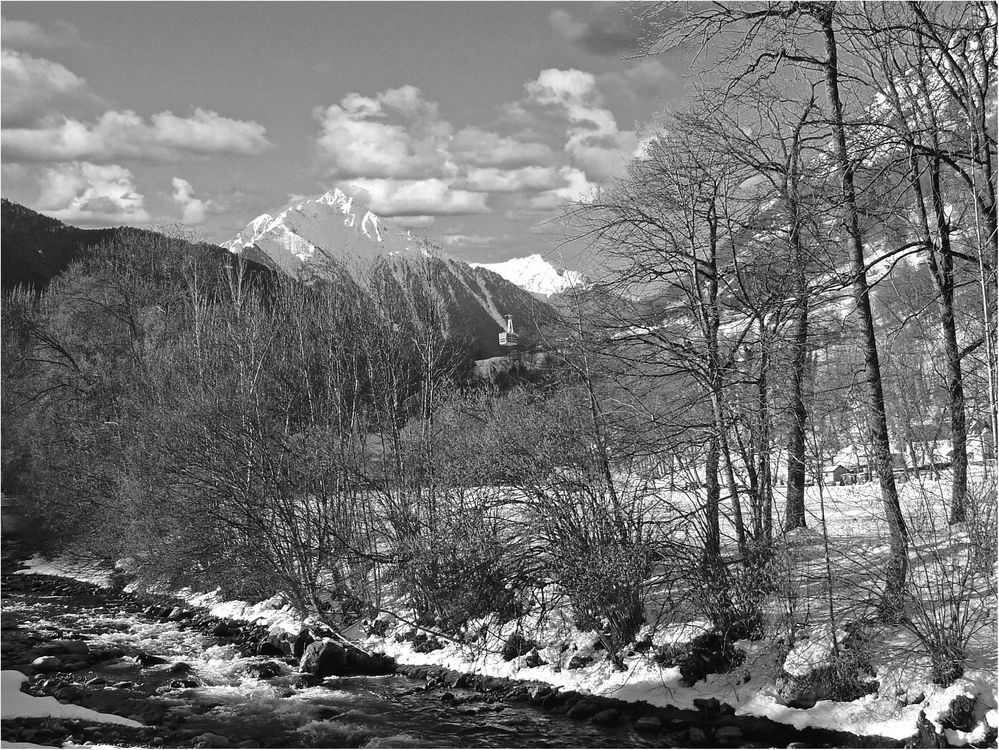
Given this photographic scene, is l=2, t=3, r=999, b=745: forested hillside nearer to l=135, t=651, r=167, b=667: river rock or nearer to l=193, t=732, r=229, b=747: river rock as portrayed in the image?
l=135, t=651, r=167, b=667: river rock

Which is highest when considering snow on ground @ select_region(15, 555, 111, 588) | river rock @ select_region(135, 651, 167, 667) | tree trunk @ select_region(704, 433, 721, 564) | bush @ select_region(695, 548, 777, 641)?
tree trunk @ select_region(704, 433, 721, 564)

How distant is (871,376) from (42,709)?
14.3m

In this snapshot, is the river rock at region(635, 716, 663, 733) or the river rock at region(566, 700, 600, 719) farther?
the river rock at region(566, 700, 600, 719)

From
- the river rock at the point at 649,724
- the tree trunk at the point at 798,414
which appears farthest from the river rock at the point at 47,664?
the tree trunk at the point at 798,414

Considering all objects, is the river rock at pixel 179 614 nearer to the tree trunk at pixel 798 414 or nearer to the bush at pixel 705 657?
the bush at pixel 705 657

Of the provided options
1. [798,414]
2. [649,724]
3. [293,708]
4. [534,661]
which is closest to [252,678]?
[293,708]

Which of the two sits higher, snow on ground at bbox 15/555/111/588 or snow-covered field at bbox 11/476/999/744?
snow-covered field at bbox 11/476/999/744

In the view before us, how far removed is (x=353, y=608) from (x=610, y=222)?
1086 centimetres

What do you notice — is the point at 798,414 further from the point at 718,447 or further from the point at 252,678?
the point at 252,678

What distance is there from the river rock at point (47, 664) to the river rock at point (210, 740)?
5.86 m

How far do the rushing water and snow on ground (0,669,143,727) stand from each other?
1.36 ft

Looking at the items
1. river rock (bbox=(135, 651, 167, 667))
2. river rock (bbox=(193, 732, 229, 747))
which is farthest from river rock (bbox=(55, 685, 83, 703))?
river rock (bbox=(193, 732, 229, 747))

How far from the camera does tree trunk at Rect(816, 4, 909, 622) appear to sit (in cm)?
1130

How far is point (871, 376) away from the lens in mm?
12039
